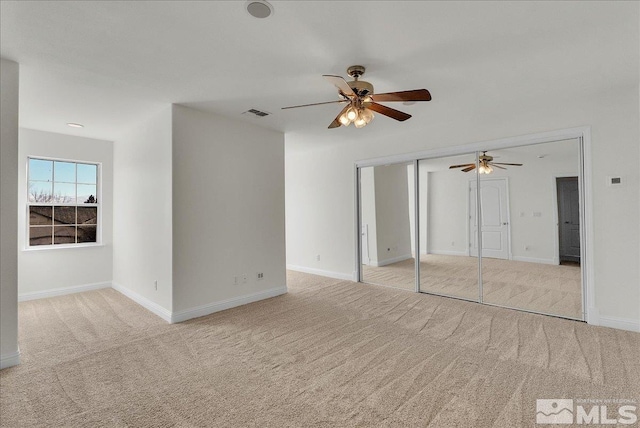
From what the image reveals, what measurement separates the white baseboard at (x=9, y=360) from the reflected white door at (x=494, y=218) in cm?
525

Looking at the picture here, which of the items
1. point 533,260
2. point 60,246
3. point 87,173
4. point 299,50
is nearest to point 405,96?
point 299,50

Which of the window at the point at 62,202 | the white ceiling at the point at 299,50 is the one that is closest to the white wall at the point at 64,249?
the window at the point at 62,202

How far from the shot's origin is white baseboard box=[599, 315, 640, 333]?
3092 mm

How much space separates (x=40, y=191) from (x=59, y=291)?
1.62 m

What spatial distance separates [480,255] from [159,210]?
4.46m

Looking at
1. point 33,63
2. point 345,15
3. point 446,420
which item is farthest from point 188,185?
point 446,420

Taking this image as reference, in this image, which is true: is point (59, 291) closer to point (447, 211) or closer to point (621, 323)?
point (447, 211)

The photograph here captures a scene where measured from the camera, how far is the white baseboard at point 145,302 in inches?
143

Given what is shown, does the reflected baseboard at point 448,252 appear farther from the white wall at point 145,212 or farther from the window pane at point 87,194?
the window pane at point 87,194

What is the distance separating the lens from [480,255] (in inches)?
167

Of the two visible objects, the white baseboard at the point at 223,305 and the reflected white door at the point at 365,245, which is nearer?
the white baseboard at the point at 223,305

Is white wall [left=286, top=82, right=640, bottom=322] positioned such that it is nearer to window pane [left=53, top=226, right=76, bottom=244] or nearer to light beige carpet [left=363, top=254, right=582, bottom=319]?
light beige carpet [left=363, top=254, right=582, bottom=319]

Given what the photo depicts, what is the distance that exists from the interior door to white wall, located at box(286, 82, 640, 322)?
0.74 ft

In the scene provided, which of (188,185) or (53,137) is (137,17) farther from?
(53,137)
